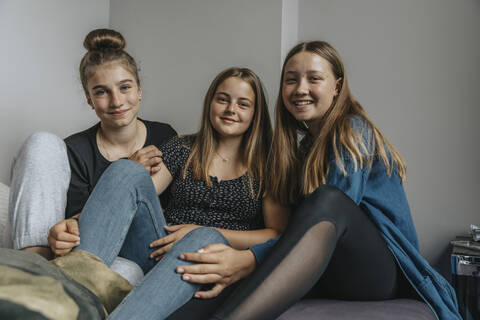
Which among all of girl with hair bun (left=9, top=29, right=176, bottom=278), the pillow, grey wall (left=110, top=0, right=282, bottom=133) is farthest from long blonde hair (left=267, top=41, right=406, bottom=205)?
the pillow

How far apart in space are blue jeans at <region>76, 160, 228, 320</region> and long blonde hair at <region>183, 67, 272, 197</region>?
30cm

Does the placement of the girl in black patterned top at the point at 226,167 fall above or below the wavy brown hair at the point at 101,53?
below

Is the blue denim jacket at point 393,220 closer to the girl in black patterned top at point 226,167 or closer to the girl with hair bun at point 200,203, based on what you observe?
the girl with hair bun at point 200,203

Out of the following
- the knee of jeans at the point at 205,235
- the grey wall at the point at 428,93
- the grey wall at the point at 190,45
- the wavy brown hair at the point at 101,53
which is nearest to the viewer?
the knee of jeans at the point at 205,235

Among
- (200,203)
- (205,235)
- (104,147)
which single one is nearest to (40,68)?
(104,147)

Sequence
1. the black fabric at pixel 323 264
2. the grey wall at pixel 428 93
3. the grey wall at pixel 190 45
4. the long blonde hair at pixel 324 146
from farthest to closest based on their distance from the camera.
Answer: the grey wall at pixel 190 45
the grey wall at pixel 428 93
the long blonde hair at pixel 324 146
the black fabric at pixel 323 264

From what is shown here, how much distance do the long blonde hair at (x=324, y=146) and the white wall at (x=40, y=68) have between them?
4.88ft

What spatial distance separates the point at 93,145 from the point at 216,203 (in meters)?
0.55

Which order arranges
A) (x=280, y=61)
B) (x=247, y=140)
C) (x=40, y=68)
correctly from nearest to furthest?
(x=247, y=140) < (x=280, y=61) < (x=40, y=68)

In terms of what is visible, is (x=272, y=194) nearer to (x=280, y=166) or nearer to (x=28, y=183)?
(x=280, y=166)

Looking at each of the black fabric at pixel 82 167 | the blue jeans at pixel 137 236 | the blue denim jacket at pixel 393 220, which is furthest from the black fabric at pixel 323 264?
the black fabric at pixel 82 167

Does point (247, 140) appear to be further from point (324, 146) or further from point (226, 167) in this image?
point (324, 146)

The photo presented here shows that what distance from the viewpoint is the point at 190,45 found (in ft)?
7.80

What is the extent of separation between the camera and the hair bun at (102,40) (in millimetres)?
1616
